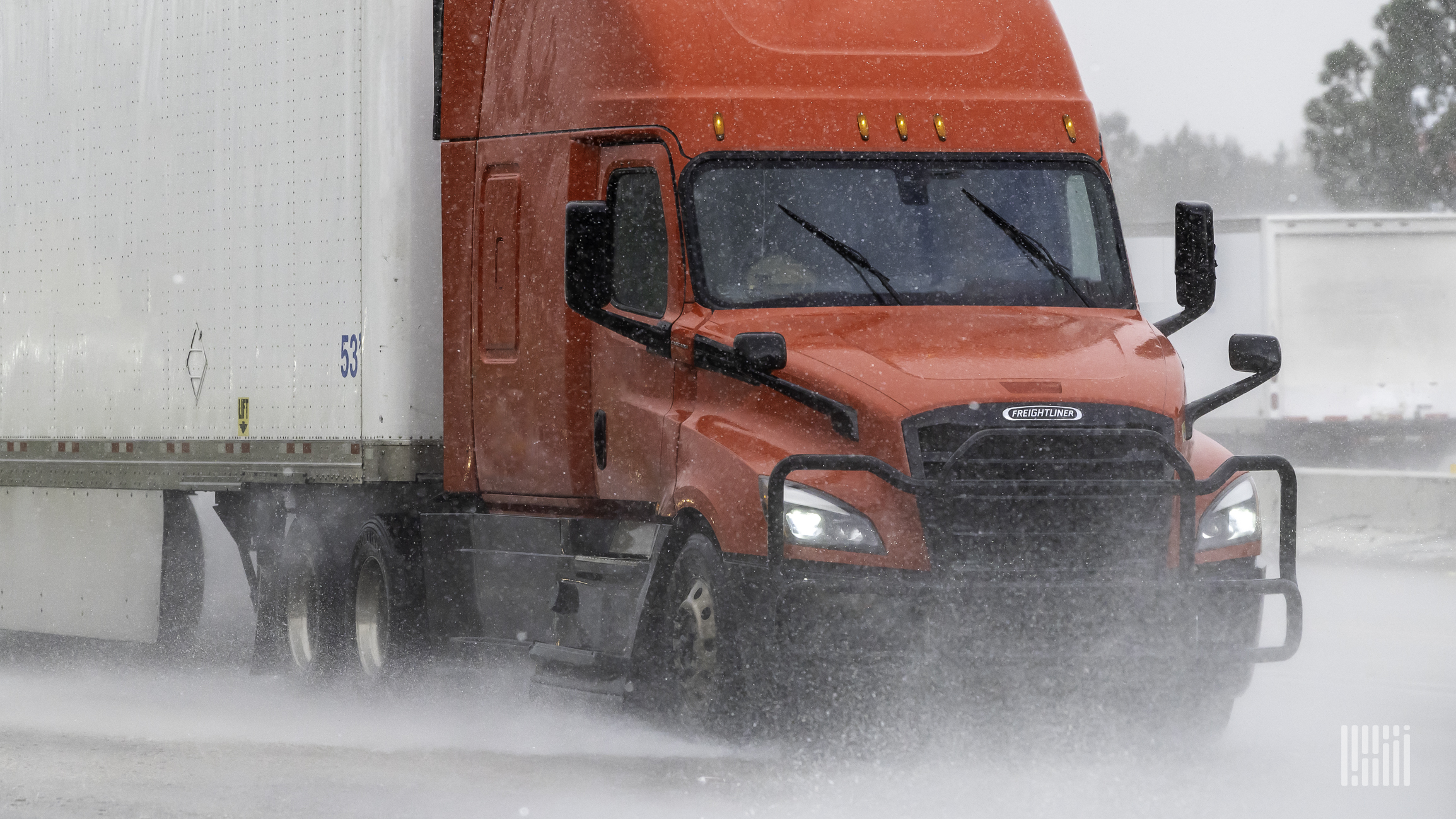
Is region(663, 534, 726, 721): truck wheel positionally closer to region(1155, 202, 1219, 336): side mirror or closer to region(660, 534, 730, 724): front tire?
region(660, 534, 730, 724): front tire

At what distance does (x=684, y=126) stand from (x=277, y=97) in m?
3.44

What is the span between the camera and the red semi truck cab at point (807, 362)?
875cm

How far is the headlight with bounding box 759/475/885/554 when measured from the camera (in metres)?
8.73

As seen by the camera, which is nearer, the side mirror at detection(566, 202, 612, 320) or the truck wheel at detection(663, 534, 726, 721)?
the truck wheel at detection(663, 534, 726, 721)

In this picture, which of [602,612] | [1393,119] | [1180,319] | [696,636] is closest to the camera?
[696,636]

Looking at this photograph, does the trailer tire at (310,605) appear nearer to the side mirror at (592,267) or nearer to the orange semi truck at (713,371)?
the orange semi truck at (713,371)

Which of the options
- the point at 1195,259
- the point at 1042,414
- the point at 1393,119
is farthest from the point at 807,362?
the point at 1393,119

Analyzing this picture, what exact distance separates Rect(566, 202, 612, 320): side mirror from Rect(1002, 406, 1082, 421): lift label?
6.38 feet

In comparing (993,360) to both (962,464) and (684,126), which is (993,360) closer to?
(962,464)

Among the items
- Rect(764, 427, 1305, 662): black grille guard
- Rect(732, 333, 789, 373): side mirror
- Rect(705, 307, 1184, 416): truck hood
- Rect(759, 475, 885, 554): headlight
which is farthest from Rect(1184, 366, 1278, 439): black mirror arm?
Rect(732, 333, 789, 373): side mirror

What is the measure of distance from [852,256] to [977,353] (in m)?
0.98

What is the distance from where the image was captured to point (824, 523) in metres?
8.79

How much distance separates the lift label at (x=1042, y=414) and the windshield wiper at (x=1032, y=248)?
4.08 feet

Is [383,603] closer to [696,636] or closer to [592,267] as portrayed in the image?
[592,267]
